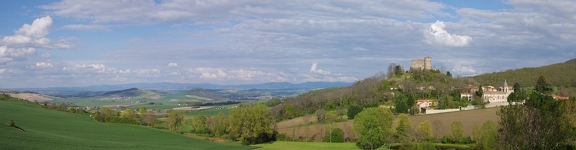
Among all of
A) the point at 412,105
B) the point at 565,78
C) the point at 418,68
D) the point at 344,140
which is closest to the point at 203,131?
the point at 344,140

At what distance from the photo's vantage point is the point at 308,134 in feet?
286

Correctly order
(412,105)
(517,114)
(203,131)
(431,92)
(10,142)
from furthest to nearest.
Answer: (431,92), (412,105), (203,131), (517,114), (10,142)

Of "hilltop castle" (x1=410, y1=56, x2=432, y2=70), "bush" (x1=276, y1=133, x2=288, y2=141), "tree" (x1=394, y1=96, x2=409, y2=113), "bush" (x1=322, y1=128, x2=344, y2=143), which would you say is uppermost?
"hilltop castle" (x1=410, y1=56, x2=432, y2=70)

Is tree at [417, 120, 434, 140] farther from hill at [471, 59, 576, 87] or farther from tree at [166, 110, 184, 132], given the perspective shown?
hill at [471, 59, 576, 87]

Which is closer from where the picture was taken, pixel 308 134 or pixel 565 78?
pixel 308 134

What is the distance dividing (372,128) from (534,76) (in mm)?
130287

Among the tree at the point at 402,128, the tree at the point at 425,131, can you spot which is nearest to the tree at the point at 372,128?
the tree at the point at 402,128

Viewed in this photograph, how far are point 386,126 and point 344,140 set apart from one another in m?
8.71

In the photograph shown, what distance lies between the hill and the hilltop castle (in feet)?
65.6

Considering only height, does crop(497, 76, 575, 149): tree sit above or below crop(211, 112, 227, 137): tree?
above

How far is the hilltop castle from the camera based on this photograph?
172 meters

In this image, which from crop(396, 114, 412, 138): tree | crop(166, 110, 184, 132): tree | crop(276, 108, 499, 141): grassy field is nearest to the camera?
crop(396, 114, 412, 138): tree

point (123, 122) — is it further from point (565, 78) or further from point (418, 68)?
point (565, 78)

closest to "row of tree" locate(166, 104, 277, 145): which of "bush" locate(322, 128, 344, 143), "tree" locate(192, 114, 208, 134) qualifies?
"bush" locate(322, 128, 344, 143)
